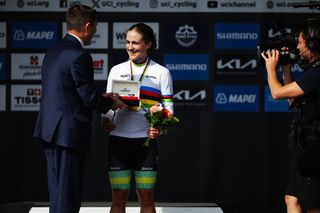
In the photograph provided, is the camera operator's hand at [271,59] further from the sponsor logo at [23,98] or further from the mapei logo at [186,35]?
the sponsor logo at [23,98]

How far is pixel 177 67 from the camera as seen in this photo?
18.9 feet

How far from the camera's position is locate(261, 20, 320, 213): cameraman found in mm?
3352

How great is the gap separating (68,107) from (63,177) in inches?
15.7

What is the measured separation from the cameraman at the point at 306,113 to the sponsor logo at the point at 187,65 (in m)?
2.17

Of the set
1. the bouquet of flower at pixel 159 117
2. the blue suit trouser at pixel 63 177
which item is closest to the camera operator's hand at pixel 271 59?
the bouquet of flower at pixel 159 117

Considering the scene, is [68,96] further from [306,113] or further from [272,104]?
[272,104]

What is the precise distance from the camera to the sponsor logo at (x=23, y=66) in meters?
5.77

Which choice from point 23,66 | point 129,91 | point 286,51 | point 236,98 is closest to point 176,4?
point 236,98

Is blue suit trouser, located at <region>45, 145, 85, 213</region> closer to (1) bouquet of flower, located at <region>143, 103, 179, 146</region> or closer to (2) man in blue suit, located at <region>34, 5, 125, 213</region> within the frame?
(2) man in blue suit, located at <region>34, 5, 125, 213</region>

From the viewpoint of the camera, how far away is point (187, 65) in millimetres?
5758

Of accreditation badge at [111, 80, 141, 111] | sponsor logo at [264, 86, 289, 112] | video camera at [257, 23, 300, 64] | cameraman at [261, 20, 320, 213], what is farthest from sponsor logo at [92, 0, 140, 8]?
cameraman at [261, 20, 320, 213]

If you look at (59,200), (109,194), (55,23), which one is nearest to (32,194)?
(109,194)

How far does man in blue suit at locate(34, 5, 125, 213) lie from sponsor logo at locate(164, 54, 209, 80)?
6.93 ft

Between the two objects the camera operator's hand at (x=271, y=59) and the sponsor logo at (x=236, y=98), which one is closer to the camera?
the camera operator's hand at (x=271, y=59)
